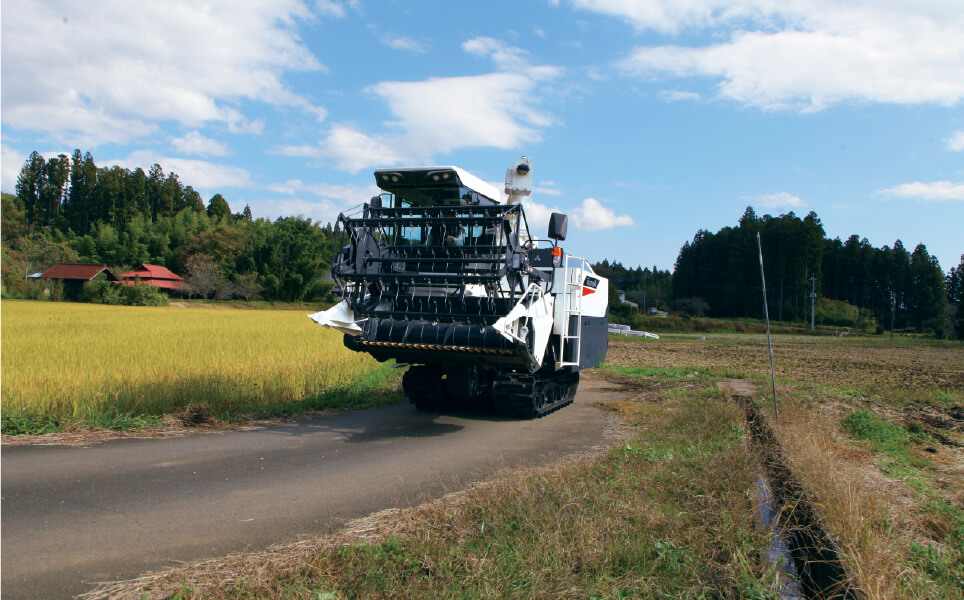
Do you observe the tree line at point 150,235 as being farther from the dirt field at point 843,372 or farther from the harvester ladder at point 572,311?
the harvester ladder at point 572,311

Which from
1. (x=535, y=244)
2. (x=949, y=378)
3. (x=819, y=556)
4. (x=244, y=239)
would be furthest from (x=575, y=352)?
(x=244, y=239)

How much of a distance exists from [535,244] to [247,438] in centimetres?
495

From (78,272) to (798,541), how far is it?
6655cm

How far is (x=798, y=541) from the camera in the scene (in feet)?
15.6

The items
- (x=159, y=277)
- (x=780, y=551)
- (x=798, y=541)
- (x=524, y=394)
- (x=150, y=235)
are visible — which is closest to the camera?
(x=780, y=551)

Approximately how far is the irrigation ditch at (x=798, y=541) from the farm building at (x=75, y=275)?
62534mm

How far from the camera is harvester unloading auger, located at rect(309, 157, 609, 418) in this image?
8.12 m

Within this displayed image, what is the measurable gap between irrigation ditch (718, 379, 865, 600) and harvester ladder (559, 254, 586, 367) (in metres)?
3.32

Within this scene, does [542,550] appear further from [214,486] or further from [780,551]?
[214,486]

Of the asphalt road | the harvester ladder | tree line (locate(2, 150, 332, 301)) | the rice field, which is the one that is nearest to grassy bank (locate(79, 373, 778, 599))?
the asphalt road

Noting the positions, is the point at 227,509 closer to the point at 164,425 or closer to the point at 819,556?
the point at 164,425

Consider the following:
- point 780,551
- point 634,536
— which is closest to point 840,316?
point 780,551

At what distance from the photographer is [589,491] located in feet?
17.1

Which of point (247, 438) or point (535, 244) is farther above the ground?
point (535, 244)
